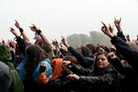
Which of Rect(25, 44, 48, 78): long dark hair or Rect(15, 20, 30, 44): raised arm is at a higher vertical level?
Rect(15, 20, 30, 44): raised arm

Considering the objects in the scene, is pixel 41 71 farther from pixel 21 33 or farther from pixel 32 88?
pixel 21 33

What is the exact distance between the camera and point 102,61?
380 cm

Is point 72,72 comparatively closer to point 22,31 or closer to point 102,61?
point 102,61

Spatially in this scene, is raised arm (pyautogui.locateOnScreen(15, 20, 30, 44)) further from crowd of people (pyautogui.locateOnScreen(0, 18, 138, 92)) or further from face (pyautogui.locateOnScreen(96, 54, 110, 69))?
face (pyautogui.locateOnScreen(96, 54, 110, 69))

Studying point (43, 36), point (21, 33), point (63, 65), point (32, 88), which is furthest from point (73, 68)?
point (21, 33)

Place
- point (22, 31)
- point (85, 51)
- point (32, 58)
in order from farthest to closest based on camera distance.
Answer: point (85, 51) < point (22, 31) < point (32, 58)

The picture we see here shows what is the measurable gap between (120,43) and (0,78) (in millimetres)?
1469

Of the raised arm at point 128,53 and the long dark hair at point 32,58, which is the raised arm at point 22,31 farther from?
the raised arm at point 128,53

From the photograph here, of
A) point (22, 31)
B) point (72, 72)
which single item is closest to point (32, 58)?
point (72, 72)

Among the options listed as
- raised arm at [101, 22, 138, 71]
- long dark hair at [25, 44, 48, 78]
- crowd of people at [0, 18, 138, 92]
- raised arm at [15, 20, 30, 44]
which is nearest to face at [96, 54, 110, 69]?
crowd of people at [0, 18, 138, 92]

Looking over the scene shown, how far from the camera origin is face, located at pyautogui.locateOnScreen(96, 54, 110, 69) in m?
3.77

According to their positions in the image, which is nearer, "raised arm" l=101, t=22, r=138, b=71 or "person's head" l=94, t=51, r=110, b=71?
"raised arm" l=101, t=22, r=138, b=71

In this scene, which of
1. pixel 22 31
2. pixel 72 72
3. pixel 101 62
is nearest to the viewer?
pixel 101 62

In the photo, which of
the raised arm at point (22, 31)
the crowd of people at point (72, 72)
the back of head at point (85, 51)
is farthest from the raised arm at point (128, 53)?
the back of head at point (85, 51)
